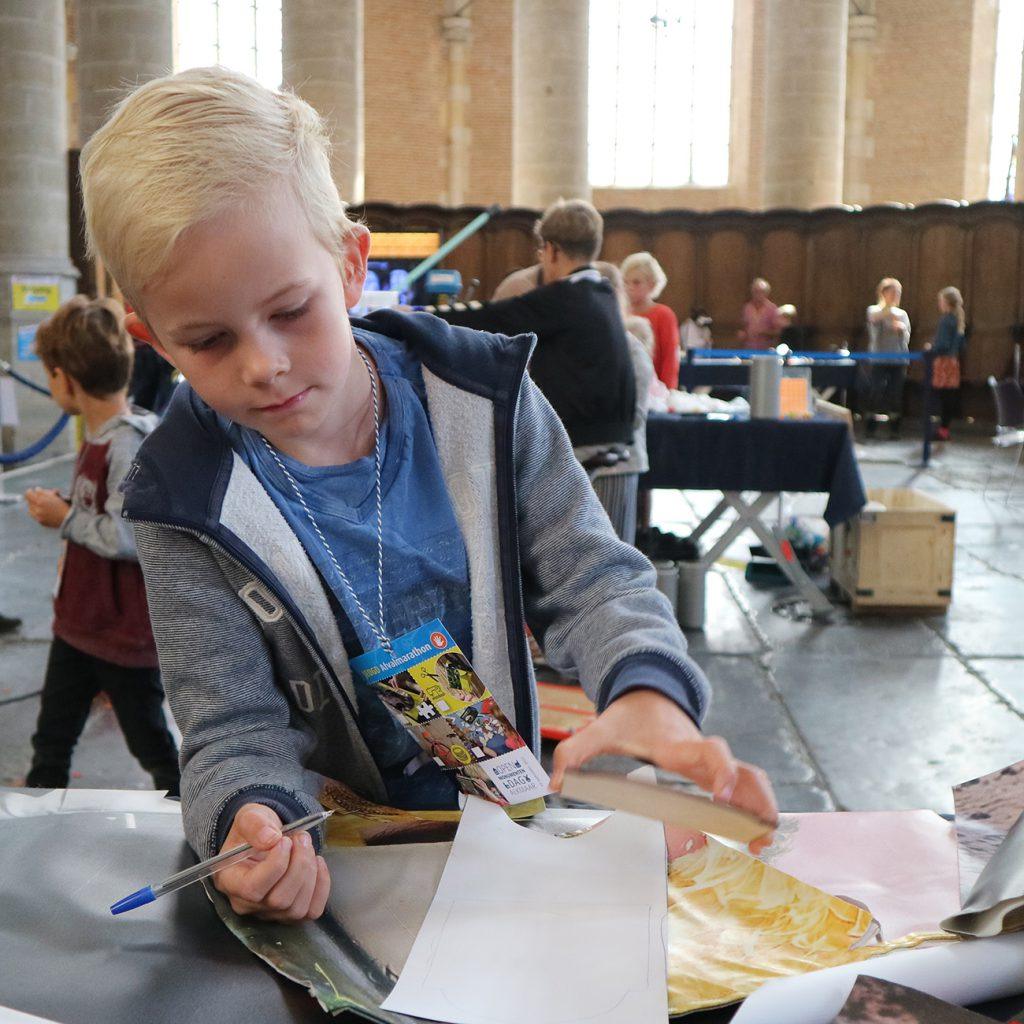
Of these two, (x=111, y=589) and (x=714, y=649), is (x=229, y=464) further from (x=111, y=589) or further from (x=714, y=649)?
(x=714, y=649)

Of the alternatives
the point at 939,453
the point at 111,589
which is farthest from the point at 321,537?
the point at 939,453

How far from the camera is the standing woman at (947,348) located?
13.6 m

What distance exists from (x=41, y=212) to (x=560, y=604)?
10.8 meters

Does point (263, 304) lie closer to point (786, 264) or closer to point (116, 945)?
point (116, 945)

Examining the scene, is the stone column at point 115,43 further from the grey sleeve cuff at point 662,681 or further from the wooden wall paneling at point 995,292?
the grey sleeve cuff at point 662,681

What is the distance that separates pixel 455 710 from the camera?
1092 millimetres

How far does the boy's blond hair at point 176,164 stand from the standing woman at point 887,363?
12602 mm

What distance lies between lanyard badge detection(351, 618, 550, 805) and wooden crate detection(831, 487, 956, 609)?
15.8ft

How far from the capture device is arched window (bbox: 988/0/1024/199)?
2044cm

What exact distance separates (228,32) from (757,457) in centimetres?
1914

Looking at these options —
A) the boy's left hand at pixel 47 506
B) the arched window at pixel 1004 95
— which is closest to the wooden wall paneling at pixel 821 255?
the arched window at pixel 1004 95

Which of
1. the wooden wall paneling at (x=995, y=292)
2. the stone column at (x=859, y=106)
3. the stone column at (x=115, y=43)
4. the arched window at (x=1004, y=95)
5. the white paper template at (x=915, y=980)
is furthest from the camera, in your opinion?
the stone column at (x=859, y=106)

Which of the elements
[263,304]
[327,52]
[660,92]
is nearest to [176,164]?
[263,304]

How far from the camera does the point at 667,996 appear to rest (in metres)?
0.84
